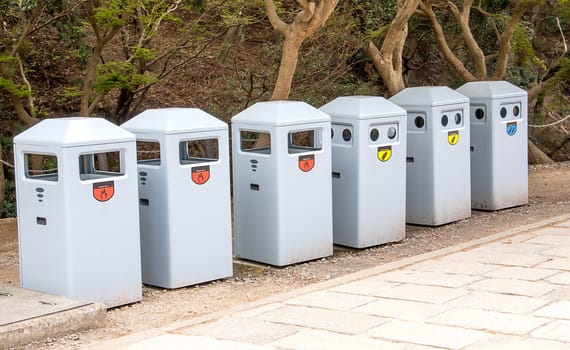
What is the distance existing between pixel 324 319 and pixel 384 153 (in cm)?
294

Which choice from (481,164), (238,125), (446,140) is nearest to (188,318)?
(238,125)

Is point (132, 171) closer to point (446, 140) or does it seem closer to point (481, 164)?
point (446, 140)

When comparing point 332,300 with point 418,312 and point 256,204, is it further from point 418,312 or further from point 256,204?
point 256,204

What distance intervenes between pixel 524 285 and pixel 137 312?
2.82 m

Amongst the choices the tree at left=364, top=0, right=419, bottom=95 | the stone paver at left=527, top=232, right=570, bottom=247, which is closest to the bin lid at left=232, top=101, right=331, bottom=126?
the stone paver at left=527, top=232, right=570, bottom=247

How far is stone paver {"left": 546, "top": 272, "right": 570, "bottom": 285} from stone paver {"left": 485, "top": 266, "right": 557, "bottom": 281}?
64mm

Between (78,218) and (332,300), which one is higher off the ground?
(78,218)

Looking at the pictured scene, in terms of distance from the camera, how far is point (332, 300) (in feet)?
20.9

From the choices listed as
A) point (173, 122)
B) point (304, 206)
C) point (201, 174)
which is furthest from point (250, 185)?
point (173, 122)

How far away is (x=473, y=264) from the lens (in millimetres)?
7402

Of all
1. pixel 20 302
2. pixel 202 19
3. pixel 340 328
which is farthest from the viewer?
pixel 202 19

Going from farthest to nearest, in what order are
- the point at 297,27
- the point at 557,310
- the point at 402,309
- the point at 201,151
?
the point at 201,151, the point at 297,27, the point at 402,309, the point at 557,310

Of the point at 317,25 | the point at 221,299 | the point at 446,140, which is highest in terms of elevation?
the point at 317,25

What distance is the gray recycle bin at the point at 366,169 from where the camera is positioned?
326 inches
